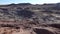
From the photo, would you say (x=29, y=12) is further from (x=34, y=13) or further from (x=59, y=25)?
(x=59, y=25)

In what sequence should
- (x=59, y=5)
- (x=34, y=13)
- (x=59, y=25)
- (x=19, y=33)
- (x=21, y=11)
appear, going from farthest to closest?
(x=59, y=5)
(x=21, y=11)
(x=34, y=13)
(x=59, y=25)
(x=19, y=33)

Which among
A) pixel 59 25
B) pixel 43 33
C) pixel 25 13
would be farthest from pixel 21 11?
pixel 43 33

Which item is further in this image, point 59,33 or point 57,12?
point 57,12

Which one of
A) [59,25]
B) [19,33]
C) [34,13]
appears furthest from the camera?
[34,13]

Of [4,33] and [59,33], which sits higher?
[4,33]

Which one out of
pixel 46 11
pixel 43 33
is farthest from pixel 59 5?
pixel 43 33

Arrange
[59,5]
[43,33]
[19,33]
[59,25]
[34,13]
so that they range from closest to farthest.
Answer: [19,33]
[43,33]
[59,25]
[34,13]
[59,5]

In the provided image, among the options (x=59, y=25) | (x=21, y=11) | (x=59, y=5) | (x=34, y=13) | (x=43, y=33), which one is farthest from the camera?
(x=59, y=5)

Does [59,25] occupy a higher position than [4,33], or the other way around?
[4,33]

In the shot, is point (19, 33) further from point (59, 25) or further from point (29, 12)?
point (29, 12)
